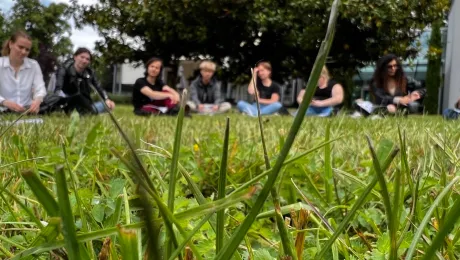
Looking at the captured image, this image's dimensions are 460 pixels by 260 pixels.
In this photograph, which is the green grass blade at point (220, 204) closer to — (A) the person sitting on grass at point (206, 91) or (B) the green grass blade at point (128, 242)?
(B) the green grass blade at point (128, 242)

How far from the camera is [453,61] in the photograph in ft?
38.4

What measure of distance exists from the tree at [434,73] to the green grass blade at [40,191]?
13.3m

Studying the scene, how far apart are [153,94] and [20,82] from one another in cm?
181

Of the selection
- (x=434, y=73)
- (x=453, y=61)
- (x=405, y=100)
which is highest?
(x=453, y=61)

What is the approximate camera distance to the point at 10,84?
15.3 feet

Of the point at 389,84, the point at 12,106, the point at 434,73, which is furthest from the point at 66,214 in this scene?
the point at 434,73

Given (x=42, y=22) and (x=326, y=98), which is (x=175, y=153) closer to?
(x=42, y=22)

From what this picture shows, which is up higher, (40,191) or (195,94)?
(40,191)

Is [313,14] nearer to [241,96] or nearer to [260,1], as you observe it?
[260,1]

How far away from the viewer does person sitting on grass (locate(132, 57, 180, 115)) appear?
6.33 metres

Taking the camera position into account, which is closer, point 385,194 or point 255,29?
point 385,194

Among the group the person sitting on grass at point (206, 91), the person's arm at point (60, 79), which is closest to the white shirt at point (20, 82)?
the person's arm at point (60, 79)

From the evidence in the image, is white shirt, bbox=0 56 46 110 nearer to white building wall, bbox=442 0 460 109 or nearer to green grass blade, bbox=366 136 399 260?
green grass blade, bbox=366 136 399 260

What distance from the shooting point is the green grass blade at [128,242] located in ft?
0.76
